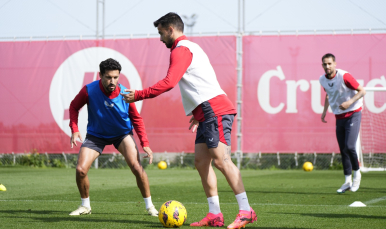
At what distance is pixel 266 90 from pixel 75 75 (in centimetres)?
657

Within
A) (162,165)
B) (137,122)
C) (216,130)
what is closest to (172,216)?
(216,130)

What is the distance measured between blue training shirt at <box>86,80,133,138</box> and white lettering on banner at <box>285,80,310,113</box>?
1104 cm

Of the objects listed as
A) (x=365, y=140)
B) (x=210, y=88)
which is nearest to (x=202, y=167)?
(x=210, y=88)

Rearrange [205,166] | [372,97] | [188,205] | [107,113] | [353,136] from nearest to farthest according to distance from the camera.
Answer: [205,166] → [107,113] → [188,205] → [353,136] → [372,97]

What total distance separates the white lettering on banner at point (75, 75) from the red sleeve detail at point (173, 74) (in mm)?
13207

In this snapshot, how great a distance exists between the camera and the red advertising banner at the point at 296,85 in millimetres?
16562

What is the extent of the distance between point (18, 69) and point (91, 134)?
13.2 meters

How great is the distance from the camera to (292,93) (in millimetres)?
16859

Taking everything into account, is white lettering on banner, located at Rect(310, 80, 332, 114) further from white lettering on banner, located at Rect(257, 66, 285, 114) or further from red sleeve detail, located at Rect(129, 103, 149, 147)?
red sleeve detail, located at Rect(129, 103, 149, 147)

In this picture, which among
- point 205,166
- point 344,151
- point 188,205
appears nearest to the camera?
point 205,166

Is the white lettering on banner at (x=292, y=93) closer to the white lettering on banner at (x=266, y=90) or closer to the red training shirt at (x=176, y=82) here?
the white lettering on banner at (x=266, y=90)

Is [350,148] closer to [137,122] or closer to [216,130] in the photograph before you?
[137,122]

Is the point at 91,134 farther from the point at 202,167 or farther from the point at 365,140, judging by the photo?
the point at 365,140

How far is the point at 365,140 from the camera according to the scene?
16.0m
